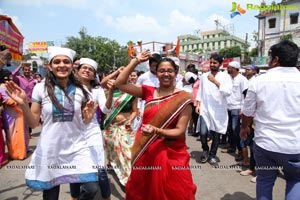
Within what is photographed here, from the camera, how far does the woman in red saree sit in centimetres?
221

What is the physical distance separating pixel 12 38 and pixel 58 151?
7261 mm

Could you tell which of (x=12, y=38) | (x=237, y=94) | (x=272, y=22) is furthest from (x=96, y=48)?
(x=237, y=94)

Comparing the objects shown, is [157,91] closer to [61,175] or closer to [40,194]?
[61,175]

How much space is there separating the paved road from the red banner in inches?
178

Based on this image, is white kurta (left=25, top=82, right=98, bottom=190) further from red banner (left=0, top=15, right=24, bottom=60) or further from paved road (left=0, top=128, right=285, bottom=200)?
red banner (left=0, top=15, right=24, bottom=60)

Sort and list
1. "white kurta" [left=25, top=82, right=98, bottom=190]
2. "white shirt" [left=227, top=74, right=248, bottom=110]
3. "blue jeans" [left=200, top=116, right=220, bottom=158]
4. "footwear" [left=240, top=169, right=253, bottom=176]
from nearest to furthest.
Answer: "white kurta" [left=25, top=82, right=98, bottom=190]
"footwear" [left=240, top=169, right=253, bottom=176]
"blue jeans" [left=200, top=116, right=220, bottom=158]
"white shirt" [left=227, top=74, right=248, bottom=110]

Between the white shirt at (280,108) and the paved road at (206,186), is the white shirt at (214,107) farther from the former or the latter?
the white shirt at (280,108)

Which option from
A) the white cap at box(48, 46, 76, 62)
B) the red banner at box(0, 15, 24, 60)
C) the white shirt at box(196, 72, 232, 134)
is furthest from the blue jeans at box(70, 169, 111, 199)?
the red banner at box(0, 15, 24, 60)

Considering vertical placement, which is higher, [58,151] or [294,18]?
[294,18]

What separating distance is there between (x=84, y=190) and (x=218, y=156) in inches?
140

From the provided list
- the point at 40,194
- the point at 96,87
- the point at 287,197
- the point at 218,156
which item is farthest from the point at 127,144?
the point at 218,156

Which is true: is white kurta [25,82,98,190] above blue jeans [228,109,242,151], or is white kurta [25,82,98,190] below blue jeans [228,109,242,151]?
above

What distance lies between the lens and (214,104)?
4625 mm

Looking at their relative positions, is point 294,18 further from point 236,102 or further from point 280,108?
point 280,108
